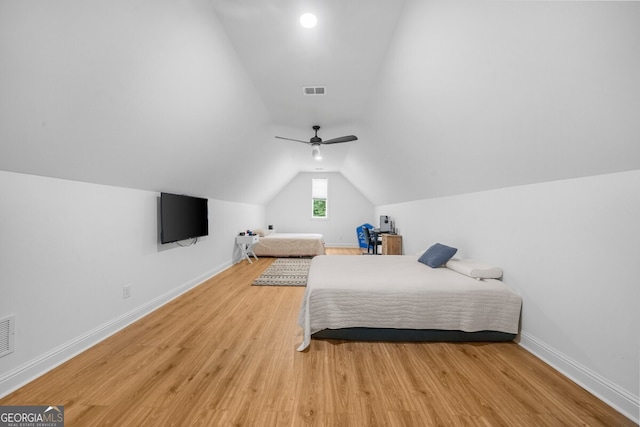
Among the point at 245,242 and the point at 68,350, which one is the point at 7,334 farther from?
the point at 245,242

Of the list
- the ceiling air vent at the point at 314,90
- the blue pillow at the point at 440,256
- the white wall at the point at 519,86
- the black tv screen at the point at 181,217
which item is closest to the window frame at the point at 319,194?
the black tv screen at the point at 181,217

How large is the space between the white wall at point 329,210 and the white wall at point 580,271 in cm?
675

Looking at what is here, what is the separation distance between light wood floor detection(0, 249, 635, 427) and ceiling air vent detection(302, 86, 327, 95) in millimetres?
3108

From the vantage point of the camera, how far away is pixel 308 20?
7.63 ft

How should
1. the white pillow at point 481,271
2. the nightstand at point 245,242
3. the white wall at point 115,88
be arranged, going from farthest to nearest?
1. the nightstand at point 245,242
2. the white pillow at point 481,271
3. the white wall at point 115,88

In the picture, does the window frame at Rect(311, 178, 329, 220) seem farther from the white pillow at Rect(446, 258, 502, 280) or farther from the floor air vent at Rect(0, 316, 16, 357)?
the floor air vent at Rect(0, 316, 16, 357)

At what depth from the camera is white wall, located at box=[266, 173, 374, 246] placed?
9508 millimetres

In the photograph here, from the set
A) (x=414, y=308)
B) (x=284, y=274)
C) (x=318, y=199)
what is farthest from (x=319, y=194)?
(x=414, y=308)

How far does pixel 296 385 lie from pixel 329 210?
25.8ft

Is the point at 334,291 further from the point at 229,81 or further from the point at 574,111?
the point at 229,81

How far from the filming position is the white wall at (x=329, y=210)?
951cm

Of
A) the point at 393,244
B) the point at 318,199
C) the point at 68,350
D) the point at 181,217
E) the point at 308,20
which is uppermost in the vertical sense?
the point at 308,20

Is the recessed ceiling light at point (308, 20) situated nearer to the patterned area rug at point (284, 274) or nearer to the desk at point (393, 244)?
the patterned area rug at point (284, 274)

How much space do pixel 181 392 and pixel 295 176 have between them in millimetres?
8261
